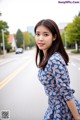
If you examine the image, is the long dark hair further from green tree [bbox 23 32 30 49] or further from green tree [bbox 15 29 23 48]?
green tree [bbox 15 29 23 48]

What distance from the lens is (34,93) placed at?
278 centimetres

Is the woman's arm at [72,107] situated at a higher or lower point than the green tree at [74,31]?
lower

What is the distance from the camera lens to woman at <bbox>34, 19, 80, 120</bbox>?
162 centimetres

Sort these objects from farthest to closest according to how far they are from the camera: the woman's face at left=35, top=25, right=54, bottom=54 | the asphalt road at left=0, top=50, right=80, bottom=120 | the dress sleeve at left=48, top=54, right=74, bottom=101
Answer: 1. the asphalt road at left=0, top=50, right=80, bottom=120
2. the woman's face at left=35, top=25, right=54, bottom=54
3. the dress sleeve at left=48, top=54, right=74, bottom=101

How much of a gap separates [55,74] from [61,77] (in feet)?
0.13

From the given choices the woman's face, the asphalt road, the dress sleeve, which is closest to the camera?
the dress sleeve

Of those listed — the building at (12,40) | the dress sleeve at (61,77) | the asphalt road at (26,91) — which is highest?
the building at (12,40)

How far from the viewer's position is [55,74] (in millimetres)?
1608

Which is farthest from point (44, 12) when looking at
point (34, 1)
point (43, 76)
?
point (43, 76)

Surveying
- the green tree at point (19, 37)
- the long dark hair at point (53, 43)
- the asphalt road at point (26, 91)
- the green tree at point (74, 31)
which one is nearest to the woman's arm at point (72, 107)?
the long dark hair at point (53, 43)

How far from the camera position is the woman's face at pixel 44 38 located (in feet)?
5.69

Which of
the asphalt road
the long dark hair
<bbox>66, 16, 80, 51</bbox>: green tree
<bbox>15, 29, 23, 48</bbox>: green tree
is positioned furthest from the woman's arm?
<bbox>15, 29, 23, 48</bbox>: green tree

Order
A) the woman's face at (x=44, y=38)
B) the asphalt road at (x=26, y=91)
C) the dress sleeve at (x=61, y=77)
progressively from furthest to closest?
the asphalt road at (x=26, y=91) → the woman's face at (x=44, y=38) → the dress sleeve at (x=61, y=77)

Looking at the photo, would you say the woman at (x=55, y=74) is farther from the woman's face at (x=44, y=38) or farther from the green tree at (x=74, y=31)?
the green tree at (x=74, y=31)
